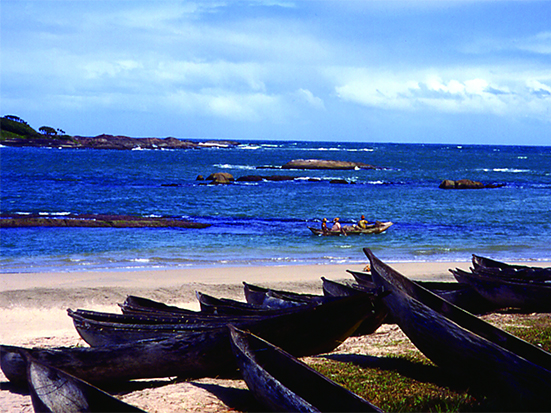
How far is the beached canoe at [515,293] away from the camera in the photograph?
474 inches

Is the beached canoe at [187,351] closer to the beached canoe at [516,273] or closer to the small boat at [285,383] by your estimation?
the small boat at [285,383]

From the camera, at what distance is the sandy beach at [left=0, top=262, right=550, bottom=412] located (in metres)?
7.52

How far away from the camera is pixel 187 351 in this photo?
26.2 feet

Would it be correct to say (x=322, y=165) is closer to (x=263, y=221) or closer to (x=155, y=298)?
(x=263, y=221)

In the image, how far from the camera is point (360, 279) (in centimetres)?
1344

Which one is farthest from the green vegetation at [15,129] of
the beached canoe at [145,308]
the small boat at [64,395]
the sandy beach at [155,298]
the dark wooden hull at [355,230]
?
the small boat at [64,395]

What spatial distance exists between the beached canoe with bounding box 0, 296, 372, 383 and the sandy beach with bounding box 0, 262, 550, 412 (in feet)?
0.93

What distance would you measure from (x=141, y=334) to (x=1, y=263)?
13.8 metres

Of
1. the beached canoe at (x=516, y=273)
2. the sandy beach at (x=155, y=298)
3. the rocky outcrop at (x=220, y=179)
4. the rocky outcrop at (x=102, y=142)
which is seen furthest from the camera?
the rocky outcrop at (x=102, y=142)

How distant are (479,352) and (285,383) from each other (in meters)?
2.57

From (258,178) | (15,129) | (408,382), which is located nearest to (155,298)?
(408,382)

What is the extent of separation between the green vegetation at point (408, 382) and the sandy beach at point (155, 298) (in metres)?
0.94

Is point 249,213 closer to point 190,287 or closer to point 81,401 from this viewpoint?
point 190,287

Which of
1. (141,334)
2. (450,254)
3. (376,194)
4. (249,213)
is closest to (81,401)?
(141,334)
